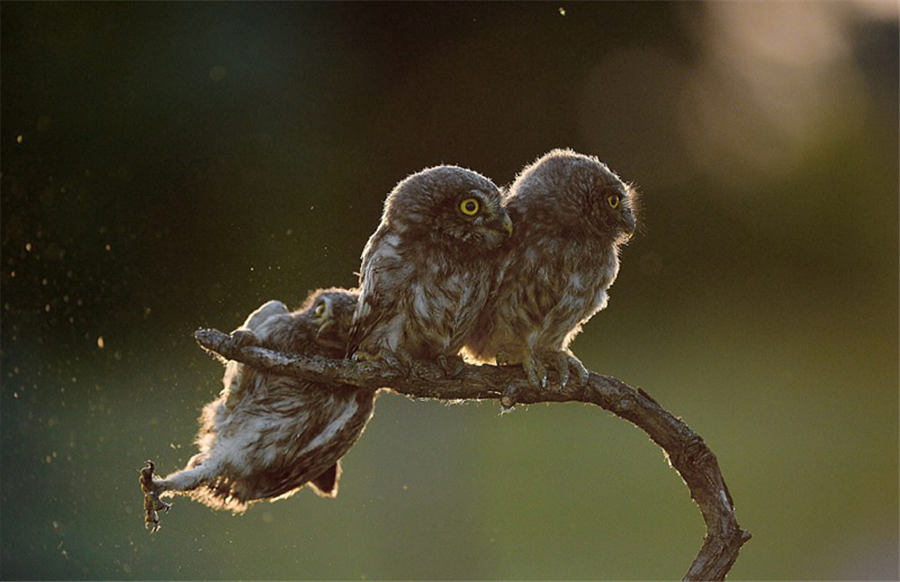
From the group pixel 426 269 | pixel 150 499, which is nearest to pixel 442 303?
pixel 426 269

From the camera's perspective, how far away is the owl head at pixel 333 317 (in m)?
2.34

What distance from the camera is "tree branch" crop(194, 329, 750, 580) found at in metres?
2.16

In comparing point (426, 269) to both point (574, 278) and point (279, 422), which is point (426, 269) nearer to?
point (574, 278)

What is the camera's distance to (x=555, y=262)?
7.44ft

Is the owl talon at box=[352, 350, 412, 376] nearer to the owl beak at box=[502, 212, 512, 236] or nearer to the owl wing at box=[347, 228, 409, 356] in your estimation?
the owl wing at box=[347, 228, 409, 356]

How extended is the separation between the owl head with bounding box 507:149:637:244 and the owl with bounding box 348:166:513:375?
5.9 inches

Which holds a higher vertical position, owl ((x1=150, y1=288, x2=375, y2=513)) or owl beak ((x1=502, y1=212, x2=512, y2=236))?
owl beak ((x1=502, y1=212, x2=512, y2=236))

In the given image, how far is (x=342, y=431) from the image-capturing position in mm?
2311

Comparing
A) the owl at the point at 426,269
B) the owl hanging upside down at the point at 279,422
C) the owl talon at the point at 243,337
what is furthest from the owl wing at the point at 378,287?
the owl talon at the point at 243,337

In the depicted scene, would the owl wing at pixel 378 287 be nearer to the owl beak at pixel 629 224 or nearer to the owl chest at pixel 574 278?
the owl chest at pixel 574 278

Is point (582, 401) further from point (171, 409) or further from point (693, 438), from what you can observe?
point (171, 409)

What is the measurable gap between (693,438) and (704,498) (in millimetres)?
163

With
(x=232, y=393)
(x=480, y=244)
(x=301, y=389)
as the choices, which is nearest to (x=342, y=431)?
(x=301, y=389)

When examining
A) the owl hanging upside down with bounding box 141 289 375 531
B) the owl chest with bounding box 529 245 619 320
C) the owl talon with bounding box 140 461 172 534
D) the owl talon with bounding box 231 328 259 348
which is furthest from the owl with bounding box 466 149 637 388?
the owl talon with bounding box 140 461 172 534
